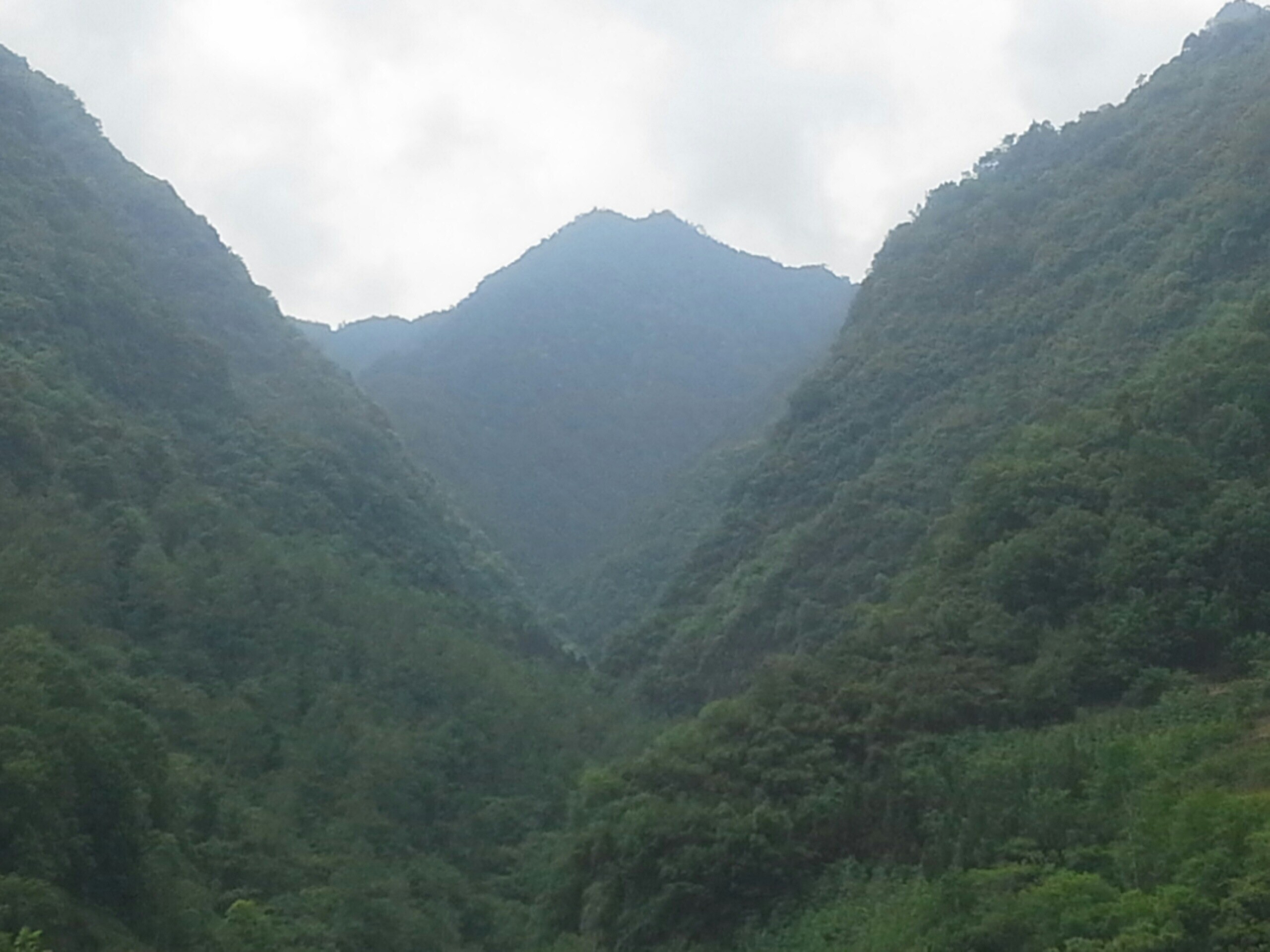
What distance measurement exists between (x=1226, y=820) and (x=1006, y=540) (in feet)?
42.4

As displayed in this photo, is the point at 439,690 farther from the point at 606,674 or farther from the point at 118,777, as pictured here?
the point at 118,777

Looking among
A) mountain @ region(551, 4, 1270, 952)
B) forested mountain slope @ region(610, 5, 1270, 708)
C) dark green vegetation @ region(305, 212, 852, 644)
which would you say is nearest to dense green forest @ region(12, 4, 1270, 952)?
mountain @ region(551, 4, 1270, 952)

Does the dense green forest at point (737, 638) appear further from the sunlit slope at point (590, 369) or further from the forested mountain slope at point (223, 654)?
the sunlit slope at point (590, 369)

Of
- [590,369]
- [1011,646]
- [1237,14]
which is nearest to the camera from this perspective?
[1011,646]

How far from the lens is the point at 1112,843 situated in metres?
11.9

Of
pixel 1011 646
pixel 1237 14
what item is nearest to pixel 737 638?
pixel 1011 646

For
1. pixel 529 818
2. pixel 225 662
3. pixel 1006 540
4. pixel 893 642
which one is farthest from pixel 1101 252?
pixel 225 662

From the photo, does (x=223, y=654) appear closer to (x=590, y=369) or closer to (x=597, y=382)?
Answer: (x=597, y=382)

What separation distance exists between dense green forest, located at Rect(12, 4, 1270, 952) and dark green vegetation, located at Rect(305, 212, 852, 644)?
1328 centimetres

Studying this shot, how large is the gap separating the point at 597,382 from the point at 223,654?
58600mm

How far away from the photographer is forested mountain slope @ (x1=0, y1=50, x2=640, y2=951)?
16656 mm

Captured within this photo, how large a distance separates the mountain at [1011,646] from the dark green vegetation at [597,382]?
19.2m

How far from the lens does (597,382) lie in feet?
282

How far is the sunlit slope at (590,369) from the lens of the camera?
70.9m
